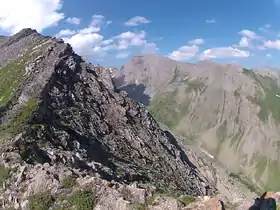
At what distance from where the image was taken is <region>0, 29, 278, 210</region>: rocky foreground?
140ft

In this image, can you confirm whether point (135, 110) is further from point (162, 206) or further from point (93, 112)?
point (162, 206)

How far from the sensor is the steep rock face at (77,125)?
210 ft

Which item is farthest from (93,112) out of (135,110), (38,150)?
(38,150)

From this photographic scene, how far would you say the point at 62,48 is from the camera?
124 metres

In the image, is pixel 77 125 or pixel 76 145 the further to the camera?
pixel 77 125

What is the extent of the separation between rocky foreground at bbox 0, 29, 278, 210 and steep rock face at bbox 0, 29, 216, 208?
10.0 inches

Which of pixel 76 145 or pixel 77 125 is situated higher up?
pixel 77 125

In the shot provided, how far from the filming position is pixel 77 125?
90812mm

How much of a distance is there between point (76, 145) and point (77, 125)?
48.2 ft

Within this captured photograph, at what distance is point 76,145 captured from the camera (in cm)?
7656

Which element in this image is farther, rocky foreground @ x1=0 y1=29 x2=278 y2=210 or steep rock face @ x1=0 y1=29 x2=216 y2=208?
steep rock face @ x1=0 y1=29 x2=216 y2=208

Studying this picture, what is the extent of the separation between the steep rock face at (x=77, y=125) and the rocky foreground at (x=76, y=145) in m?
0.25

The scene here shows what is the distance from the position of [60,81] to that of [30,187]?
61843 mm

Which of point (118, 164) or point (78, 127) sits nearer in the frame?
point (118, 164)
